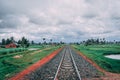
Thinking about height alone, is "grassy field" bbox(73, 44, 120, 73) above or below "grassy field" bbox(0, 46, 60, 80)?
below

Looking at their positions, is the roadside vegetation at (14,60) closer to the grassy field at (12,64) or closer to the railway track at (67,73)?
the grassy field at (12,64)

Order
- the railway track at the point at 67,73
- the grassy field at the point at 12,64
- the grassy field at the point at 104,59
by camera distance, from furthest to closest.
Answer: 1. the grassy field at the point at 104,59
2. the grassy field at the point at 12,64
3. the railway track at the point at 67,73

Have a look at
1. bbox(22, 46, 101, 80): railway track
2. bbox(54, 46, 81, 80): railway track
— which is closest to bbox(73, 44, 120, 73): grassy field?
bbox(22, 46, 101, 80): railway track

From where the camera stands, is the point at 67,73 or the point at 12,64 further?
the point at 12,64

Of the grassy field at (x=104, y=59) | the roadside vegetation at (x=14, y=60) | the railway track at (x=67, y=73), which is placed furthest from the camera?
the grassy field at (x=104, y=59)

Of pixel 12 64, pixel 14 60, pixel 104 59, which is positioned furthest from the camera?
pixel 104 59

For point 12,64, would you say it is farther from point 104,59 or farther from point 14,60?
point 104,59

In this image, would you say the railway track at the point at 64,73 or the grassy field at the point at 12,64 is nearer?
the railway track at the point at 64,73

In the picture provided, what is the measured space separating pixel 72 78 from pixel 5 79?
5163mm

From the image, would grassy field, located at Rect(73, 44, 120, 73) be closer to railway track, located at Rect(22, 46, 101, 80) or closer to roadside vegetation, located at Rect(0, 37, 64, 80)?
railway track, located at Rect(22, 46, 101, 80)

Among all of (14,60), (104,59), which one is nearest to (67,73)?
(14,60)

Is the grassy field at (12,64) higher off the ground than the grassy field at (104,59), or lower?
higher


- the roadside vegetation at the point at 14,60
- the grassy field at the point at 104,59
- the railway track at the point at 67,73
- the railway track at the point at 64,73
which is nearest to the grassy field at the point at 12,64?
the roadside vegetation at the point at 14,60

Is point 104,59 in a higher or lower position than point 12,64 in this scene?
lower
